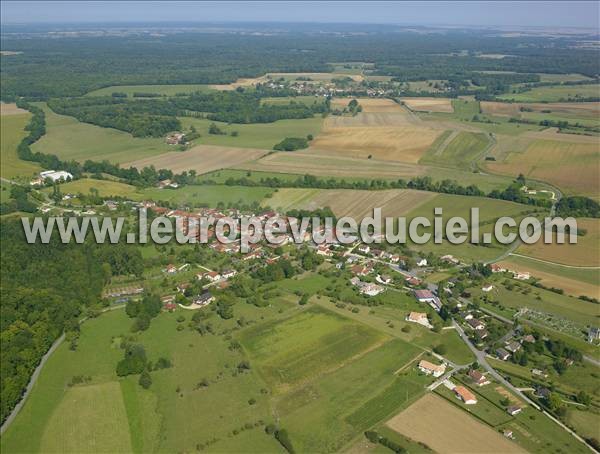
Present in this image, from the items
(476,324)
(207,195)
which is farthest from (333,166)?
(476,324)

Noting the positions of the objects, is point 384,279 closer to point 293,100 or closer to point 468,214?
point 468,214

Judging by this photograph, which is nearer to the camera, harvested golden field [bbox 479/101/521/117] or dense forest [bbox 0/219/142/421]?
dense forest [bbox 0/219/142/421]

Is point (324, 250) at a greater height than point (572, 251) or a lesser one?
lesser

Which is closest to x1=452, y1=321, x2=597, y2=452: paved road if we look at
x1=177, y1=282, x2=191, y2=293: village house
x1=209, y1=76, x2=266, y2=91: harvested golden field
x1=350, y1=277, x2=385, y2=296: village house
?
x1=350, y1=277, x2=385, y2=296: village house

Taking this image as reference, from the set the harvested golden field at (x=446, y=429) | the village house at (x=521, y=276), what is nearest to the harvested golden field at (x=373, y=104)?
the village house at (x=521, y=276)

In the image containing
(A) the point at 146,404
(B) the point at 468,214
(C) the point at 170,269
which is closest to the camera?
(A) the point at 146,404

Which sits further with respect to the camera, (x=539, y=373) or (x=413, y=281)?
(x=413, y=281)

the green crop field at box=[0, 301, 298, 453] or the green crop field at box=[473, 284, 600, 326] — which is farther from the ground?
the green crop field at box=[473, 284, 600, 326]

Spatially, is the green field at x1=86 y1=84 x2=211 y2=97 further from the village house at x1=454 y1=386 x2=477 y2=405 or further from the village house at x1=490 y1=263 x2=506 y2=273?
the village house at x1=454 y1=386 x2=477 y2=405
